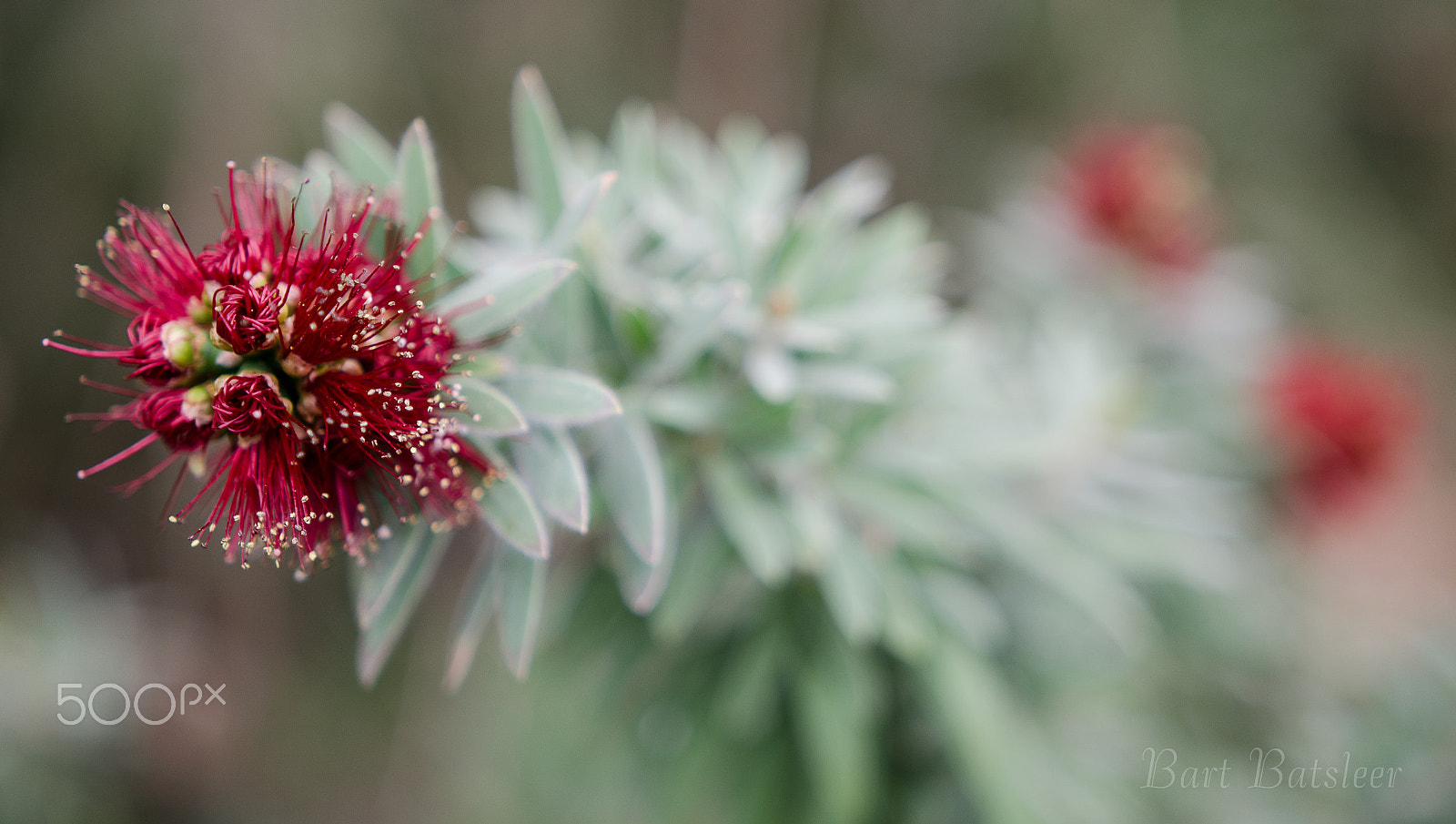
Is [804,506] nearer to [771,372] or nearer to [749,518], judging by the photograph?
[749,518]

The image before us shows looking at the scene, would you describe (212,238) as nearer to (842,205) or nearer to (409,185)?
(409,185)

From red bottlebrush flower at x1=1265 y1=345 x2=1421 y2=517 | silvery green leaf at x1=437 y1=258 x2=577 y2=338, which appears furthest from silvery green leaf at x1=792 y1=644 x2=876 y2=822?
red bottlebrush flower at x1=1265 y1=345 x2=1421 y2=517

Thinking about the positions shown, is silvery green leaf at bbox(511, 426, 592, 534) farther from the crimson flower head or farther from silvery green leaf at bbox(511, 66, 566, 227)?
silvery green leaf at bbox(511, 66, 566, 227)

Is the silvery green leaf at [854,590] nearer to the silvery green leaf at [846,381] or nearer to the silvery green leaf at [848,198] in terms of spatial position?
the silvery green leaf at [846,381]

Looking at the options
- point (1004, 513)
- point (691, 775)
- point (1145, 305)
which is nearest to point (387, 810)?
point (691, 775)

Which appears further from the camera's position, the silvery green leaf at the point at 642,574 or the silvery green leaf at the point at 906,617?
the silvery green leaf at the point at 906,617

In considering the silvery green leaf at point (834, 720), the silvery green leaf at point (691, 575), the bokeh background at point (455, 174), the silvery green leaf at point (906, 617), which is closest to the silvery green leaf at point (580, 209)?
the silvery green leaf at point (691, 575)
